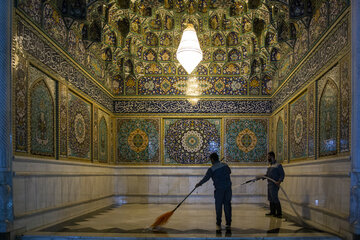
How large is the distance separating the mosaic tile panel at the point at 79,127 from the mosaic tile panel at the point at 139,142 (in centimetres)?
207

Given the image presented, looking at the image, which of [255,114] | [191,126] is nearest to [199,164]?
[191,126]

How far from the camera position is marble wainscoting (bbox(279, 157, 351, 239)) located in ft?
15.8

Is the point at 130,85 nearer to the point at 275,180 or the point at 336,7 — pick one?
the point at 275,180

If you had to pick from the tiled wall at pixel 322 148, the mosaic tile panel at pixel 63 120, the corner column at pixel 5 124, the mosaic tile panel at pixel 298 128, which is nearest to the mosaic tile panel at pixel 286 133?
the tiled wall at pixel 322 148

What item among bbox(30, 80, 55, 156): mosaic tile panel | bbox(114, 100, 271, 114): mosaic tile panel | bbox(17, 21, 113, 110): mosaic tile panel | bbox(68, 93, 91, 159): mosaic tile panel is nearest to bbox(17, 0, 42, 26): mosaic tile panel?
bbox(17, 21, 113, 110): mosaic tile panel

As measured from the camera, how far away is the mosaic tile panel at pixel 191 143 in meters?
10.2

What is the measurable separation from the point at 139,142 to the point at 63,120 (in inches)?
146

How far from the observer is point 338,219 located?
195 inches

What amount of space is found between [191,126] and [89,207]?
147 inches

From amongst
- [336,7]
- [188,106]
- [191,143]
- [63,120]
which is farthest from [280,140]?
[63,120]

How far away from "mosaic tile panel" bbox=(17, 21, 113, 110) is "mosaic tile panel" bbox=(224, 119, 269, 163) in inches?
145

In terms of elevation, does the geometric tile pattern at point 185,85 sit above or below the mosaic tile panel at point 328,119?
above

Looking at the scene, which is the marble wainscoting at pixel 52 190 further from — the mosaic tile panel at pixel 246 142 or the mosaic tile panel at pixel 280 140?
the mosaic tile panel at pixel 280 140

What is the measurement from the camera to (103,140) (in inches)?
368
